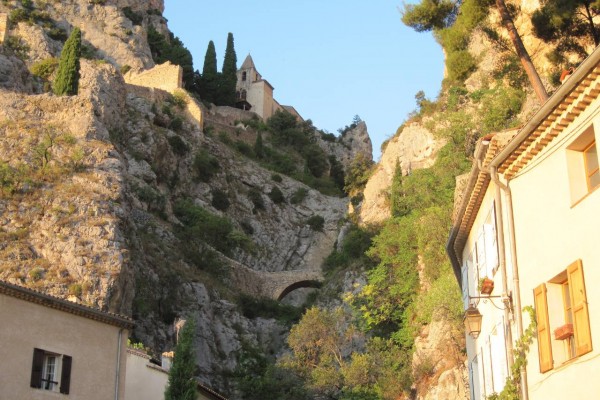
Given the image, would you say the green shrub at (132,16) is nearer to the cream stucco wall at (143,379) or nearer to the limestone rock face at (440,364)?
the limestone rock face at (440,364)

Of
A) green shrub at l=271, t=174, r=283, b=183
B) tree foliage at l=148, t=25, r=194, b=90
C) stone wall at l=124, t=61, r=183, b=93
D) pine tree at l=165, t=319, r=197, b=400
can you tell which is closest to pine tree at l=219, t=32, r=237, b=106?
tree foliage at l=148, t=25, r=194, b=90

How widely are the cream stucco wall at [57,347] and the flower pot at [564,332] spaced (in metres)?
12.6

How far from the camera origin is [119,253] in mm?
41031

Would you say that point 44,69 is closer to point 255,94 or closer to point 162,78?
point 162,78

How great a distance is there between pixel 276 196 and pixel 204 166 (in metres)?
8.05

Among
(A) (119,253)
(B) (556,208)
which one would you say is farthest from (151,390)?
(B) (556,208)

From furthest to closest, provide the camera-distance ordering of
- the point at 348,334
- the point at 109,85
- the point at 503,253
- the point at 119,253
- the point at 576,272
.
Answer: the point at 109,85 → the point at 348,334 → the point at 119,253 → the point at 503,253 → the point at 576,272

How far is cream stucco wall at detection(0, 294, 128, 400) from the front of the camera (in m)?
20.8

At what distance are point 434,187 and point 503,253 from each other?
32624mm

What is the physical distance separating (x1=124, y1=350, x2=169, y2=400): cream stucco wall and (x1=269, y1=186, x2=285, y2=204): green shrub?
159 ft

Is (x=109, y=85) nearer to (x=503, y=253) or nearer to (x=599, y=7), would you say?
(x=599, y=7)

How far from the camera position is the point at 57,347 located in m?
22.0

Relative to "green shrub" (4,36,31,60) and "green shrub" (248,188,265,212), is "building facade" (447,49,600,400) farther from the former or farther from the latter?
"green shrub" (4,36,31,60)

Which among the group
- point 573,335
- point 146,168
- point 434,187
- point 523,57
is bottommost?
point 573,335
